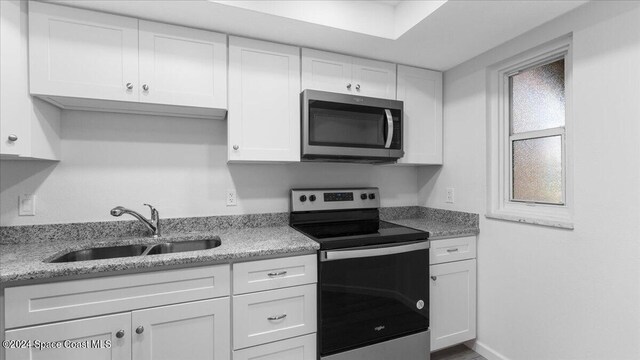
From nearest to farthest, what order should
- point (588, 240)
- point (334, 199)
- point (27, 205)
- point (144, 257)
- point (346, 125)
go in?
point (144, 257) < point (588, 240) < point (27, 205) < point (346, 125) < point (334, 199)

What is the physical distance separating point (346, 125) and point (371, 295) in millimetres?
1058

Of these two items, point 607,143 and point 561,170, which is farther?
point 561,170

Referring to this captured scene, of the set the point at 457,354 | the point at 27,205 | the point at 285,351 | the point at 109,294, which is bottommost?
the point at 457,354

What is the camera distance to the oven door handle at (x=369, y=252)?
5.21 feet

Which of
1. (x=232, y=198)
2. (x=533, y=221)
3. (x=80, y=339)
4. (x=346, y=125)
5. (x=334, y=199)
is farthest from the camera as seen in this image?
(x=334, y=199)

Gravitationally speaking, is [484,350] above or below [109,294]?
below

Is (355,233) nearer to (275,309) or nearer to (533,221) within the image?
(275,309)

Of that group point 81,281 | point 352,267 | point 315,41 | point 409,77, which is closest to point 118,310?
point 81,281

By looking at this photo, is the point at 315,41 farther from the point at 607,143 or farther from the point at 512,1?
the point at 607,143

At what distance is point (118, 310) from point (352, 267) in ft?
3.65

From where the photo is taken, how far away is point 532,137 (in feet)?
6.07

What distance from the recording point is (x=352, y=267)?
1637 millimetres

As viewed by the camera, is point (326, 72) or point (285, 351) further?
point (326, 72)

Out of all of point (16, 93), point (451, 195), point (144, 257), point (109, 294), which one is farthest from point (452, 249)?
point (16, 93)
